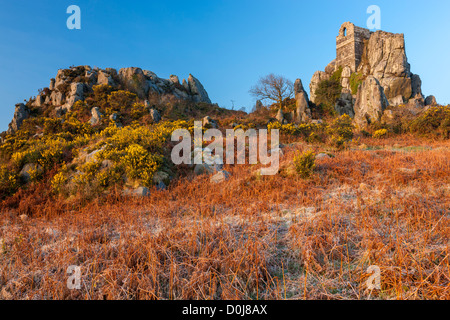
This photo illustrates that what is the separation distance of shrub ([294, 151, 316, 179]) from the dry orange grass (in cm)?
113

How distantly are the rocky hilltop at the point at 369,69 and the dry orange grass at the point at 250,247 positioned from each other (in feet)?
98.1

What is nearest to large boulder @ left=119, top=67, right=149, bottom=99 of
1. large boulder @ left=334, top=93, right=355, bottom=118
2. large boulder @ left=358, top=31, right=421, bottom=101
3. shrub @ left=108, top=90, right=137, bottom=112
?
shrub @ left=108, top=90, right=137, bottom=112

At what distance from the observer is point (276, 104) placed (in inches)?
1387

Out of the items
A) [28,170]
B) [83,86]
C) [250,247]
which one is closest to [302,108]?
[83,86]

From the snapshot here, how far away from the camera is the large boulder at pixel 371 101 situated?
24.0m

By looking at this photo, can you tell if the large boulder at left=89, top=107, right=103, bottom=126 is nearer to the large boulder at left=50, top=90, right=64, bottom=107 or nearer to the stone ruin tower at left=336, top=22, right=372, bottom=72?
the large boulder at left=50, top=90, right=64, bottom=107

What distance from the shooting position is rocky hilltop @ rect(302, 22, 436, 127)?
34531 millimetres

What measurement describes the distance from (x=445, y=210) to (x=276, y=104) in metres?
32.6

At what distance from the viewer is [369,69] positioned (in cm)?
3762

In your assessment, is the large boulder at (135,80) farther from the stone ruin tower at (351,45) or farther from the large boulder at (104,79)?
the stone ruin tower at (351,45)

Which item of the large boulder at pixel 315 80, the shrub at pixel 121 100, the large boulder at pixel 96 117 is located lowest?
the large boulder at pixel 96 117

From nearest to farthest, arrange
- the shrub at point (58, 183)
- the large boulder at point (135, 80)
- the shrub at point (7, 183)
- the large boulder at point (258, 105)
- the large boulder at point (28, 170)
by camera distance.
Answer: the shrub at point (58, 183) → the shrub at point (7, 183) → the large boulder at point (28, 170) → the large boulder at point (135, 80) → the large boulder at point (258, 105)

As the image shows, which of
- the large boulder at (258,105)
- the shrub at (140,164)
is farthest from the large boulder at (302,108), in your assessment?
the shrub at (140,164)
